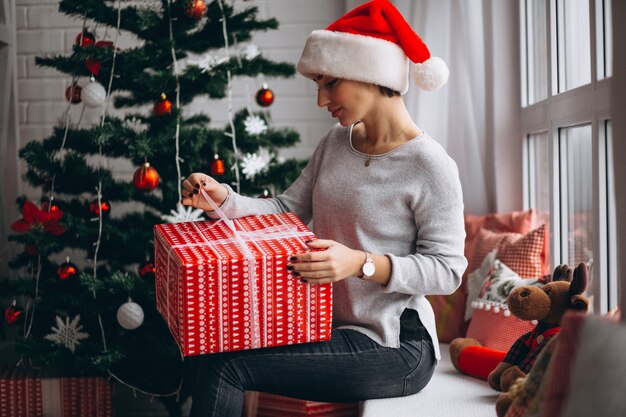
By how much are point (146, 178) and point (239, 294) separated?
83 cm

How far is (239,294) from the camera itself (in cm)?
141

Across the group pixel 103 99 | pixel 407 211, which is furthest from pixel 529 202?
pixel 103 99

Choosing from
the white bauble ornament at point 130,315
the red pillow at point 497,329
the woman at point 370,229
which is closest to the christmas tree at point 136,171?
the white bauble ornament at point 130,315

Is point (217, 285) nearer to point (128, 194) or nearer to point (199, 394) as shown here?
point (199, 394)

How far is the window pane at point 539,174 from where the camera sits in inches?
96.0

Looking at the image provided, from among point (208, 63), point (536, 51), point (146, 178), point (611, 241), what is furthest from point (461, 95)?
point (146, 178)

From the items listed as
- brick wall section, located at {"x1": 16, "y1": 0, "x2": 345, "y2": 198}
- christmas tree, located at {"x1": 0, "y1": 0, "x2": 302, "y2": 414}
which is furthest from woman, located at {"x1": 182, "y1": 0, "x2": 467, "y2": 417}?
brick wall section, located at {"x1": 16, "y1": 0, "x2": 345, "y2": 198}

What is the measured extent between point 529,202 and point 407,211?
1.16 meters

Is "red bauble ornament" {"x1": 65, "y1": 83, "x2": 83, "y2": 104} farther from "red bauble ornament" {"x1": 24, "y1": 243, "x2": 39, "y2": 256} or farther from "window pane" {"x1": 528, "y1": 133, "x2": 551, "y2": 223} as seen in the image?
"window pane" {"x1": 528, "y1": 133, "x2": 551, "y2": 223}

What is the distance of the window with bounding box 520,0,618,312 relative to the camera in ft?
5.80

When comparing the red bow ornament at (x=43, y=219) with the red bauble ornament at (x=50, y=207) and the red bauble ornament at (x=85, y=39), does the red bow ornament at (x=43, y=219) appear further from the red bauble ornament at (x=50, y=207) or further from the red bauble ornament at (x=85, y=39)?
the red bauble ornament at (x=85, y=39)

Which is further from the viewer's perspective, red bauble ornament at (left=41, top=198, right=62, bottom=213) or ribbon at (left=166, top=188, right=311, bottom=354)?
red bauble ornament at (left=41, top=198, right=62, bottom=213)

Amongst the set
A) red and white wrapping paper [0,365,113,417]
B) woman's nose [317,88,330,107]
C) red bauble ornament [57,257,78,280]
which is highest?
woman's nose [317,88,330,107]

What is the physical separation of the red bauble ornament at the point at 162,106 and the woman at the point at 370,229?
54cm
